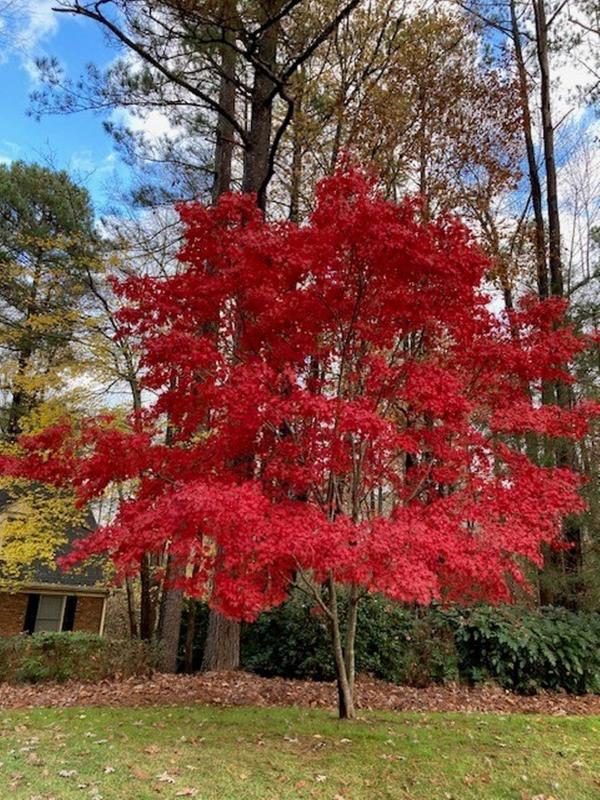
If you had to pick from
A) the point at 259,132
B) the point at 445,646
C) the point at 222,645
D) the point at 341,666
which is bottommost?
the point at 222,645

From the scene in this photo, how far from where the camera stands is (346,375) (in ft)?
17.6

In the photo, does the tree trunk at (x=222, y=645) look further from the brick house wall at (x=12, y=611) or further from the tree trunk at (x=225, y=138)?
the brick house wall at (x=12, y=611)

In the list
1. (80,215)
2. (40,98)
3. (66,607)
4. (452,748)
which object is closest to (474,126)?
(40,98)

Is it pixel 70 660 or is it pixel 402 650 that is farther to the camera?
pixel 402 650

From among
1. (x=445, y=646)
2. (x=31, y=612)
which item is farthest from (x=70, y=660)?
(x=31, y=612)

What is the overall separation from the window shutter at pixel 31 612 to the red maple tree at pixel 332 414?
12.1 m

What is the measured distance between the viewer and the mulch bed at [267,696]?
6996 mm

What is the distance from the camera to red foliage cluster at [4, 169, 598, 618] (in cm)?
443

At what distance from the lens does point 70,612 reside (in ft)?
52.3

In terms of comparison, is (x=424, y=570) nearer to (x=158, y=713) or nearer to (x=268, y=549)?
(x=268, y=549)

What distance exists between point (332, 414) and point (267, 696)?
15.0 ft

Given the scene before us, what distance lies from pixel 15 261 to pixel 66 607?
31.4ft

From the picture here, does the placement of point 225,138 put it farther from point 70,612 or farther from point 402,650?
point 70,612

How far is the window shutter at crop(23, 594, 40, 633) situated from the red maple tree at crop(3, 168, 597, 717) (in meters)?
12.1
